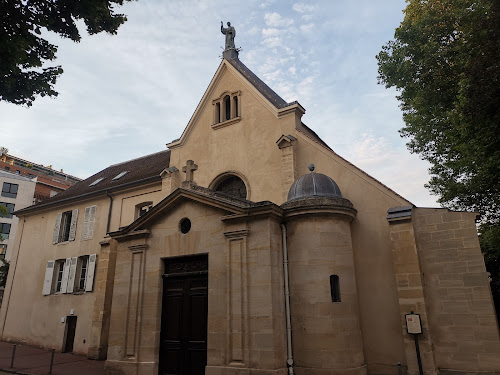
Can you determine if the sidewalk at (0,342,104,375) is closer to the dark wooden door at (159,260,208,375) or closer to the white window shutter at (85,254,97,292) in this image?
the white window shutter at (85,254,97,292)

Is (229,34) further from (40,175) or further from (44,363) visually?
(40,175)

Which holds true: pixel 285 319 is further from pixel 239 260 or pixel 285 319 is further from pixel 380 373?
pixel 380 373

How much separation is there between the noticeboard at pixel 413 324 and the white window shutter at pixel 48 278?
18.4m

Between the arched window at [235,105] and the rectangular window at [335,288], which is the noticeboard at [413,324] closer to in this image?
the rectangular window at [335,288]

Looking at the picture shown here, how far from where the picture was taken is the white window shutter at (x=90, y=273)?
61.1ft

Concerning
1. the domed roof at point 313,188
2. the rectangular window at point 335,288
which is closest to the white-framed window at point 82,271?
the domed roof at point 313,188

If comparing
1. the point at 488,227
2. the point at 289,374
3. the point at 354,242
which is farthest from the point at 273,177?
the point at 488,227

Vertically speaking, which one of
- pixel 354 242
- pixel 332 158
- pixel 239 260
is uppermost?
pixel 332 158

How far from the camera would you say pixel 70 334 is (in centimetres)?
1891

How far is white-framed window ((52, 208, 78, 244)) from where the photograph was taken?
21061 mm

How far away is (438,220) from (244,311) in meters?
6.08

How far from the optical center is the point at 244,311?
9945mm

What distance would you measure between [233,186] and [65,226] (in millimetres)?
12032

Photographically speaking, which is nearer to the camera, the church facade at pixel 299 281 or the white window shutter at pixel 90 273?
the church facade at pixel 299 281
